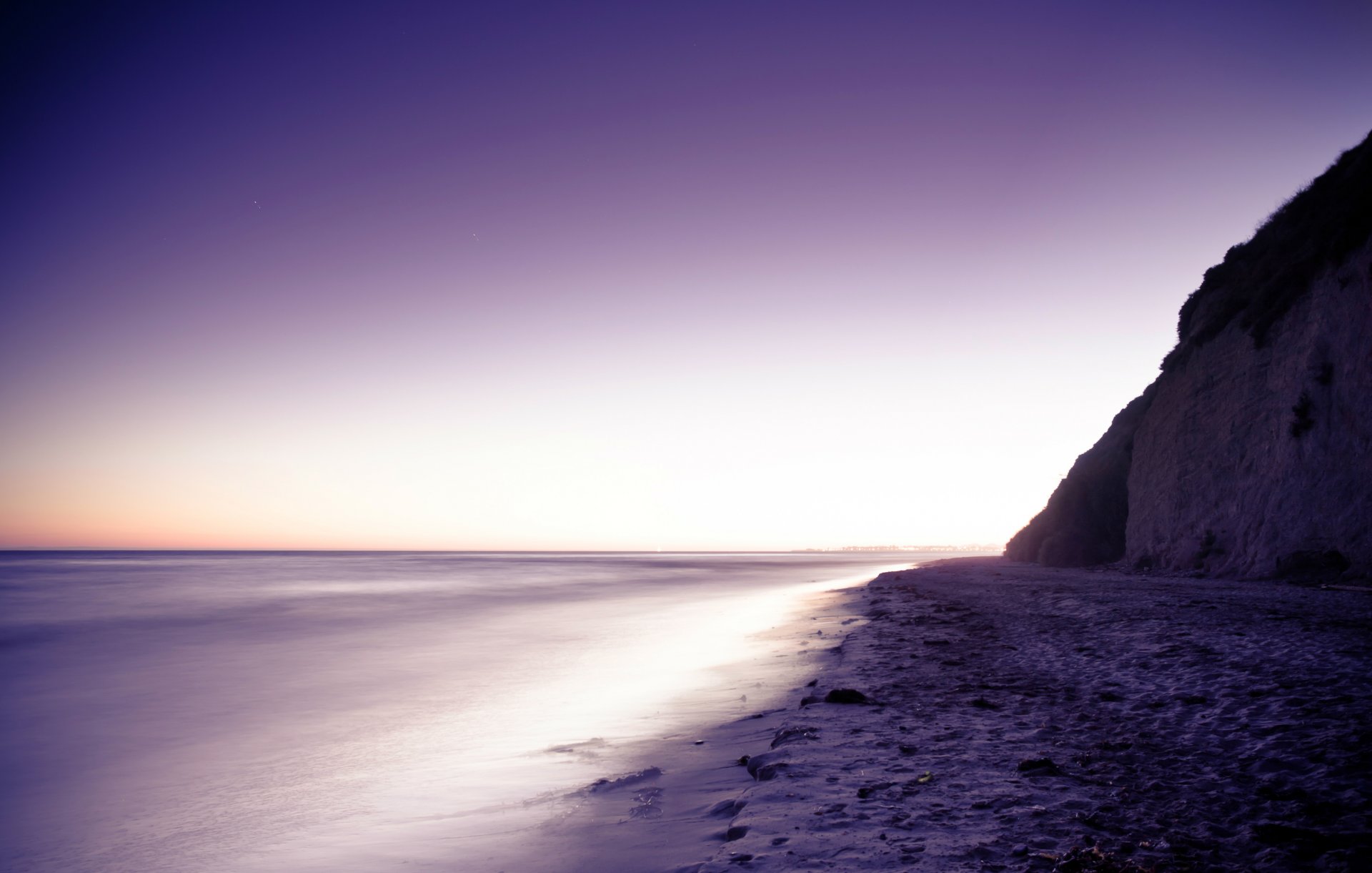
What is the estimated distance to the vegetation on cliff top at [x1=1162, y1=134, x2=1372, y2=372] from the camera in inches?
687

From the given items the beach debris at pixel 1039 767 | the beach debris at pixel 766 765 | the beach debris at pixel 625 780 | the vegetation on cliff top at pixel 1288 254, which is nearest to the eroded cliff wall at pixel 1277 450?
the vegetation on cliff top at pixel 1288 254

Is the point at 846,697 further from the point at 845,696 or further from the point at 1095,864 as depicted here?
the point at 1095,864

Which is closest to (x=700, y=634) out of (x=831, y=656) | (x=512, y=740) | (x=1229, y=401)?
(x=831, y=656)

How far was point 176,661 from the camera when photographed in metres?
15.4

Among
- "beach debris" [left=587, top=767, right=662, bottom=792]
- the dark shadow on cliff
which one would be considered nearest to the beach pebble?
"beach debris" [left=587, top=767, right=662, bottom=792]

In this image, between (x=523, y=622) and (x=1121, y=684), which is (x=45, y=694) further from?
(x=1121, y=684)

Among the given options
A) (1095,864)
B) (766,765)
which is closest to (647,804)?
(766,765)

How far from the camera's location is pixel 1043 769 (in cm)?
452

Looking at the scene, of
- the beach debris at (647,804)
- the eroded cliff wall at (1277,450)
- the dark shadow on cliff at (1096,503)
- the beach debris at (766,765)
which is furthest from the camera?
the dark shadow on cliff at (1096,503)

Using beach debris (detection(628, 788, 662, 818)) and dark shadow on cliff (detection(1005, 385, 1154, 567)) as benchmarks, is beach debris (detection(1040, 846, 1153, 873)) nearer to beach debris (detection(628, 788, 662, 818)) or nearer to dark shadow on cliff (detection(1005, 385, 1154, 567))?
beach debris (detection(628, 788, 662, 818))

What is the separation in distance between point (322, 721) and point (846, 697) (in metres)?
7.41

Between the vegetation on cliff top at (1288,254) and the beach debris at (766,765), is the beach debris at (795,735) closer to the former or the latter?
the beach debris at (766,765)

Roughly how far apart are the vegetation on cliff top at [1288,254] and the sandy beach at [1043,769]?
538 inches

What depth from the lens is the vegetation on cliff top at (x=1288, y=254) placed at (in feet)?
57.2
